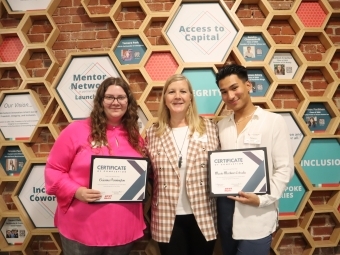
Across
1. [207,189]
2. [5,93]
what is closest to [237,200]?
[207,189]

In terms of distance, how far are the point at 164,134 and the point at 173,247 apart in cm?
60

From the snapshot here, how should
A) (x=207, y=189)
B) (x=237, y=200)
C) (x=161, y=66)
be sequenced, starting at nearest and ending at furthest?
(x=237, y=200) → (x=207, y=189) → (x=161, y=66)

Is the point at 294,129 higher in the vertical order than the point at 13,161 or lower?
higher

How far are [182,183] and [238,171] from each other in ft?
0.96

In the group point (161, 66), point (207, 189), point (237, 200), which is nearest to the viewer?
point (237, 200)

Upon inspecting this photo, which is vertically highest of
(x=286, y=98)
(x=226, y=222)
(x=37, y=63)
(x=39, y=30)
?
(x=39, y=30)

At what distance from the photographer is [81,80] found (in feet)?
6.16

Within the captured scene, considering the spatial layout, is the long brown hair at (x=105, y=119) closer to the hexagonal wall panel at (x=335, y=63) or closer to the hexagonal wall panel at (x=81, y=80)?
the hexagonal wall panel at (x=81, y=80)

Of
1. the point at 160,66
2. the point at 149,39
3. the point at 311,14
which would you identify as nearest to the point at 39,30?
the point at 149,39

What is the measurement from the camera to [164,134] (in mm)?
1444

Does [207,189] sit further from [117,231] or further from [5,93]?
[5,93]

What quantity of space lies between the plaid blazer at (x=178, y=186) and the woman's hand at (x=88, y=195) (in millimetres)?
320

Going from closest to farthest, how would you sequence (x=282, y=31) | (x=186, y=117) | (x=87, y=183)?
1. (x=87, y=183)
2. (x=186, y=117)
3. (x=282, y=31)

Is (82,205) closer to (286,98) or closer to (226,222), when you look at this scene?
(226,222)
